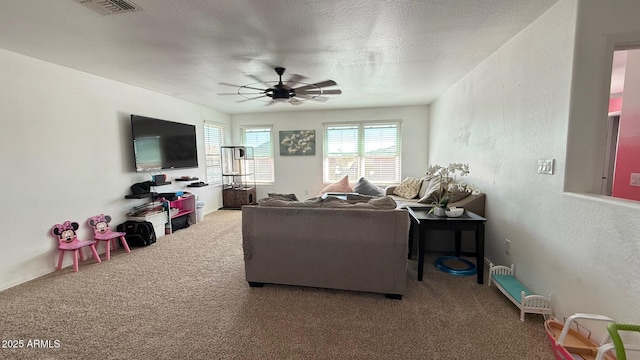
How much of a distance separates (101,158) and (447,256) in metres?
4.89

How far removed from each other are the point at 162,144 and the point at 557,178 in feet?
17.1

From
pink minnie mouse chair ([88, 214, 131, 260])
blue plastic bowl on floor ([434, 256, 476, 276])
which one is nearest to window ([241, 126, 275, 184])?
pink minnie mouse chair ([88, 214, 131, 260])

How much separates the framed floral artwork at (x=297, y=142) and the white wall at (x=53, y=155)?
10.5 feet

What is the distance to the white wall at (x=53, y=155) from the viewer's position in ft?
8.89

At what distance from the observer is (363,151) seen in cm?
636

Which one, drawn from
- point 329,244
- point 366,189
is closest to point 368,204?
point 329,244

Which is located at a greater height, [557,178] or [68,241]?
[557,178]

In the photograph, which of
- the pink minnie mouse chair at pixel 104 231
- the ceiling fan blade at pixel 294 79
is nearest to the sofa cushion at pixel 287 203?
the ceiling fan blade at pixel 294 79

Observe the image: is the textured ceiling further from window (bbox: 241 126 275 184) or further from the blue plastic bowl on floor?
window (bbox: 241 126 275 184)

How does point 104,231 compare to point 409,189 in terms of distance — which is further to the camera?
point 409,189

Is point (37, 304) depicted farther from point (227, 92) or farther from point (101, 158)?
point (227, 92)

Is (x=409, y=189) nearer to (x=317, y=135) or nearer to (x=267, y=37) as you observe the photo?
(x=317, y=135)

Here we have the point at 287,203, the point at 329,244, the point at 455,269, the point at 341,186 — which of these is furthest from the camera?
the point at 341,186

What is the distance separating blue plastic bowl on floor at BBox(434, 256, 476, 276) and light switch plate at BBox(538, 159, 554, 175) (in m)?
1.26
